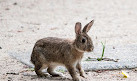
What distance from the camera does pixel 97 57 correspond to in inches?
259

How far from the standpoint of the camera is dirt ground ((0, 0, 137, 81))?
5.80m

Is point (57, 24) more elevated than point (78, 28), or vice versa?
point (78, 28)

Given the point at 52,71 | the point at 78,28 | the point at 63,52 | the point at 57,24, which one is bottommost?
the point at 52,71

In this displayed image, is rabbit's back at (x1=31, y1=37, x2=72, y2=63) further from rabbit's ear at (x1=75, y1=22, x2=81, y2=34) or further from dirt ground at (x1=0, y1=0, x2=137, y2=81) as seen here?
dirt ground at (x1=0, y1=0, x2=137, y2=81)

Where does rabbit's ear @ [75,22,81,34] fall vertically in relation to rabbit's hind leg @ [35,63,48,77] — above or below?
above

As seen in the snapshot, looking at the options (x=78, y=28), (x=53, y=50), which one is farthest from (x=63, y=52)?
(x=78, y=28)

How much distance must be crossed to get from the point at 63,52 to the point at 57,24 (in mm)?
4853

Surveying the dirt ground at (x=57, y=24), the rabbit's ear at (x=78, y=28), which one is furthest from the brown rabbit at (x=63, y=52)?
the dirt ground at (x=57, y=24)

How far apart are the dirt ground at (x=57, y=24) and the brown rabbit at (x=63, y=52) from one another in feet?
0.75

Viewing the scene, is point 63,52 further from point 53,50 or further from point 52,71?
point 52,71

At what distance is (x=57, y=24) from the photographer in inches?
398

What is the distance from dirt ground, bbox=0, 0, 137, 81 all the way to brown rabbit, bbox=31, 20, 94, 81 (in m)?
0.23

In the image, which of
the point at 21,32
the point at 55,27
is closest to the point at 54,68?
the point at 21,32

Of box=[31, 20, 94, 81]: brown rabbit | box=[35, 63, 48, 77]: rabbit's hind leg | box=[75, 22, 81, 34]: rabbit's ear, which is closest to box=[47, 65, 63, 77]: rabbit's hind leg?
box=[31, 20, 94, 81]: brown rabbit
